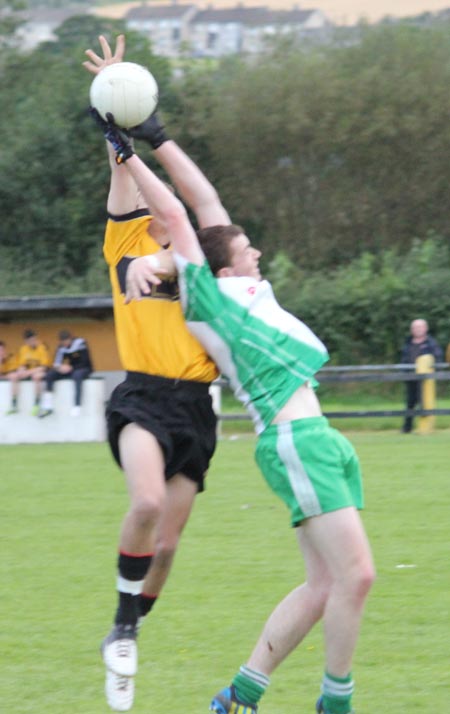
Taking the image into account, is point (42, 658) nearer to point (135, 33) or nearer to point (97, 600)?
point (97, 600)

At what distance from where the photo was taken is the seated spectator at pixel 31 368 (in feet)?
63.1

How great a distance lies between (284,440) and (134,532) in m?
0.89

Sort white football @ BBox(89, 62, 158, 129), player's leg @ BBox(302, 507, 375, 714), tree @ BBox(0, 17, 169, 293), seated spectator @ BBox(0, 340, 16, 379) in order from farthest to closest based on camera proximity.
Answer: tree @ BBox(0, 17, 169, 293)
seated spectator @ BBox(0, 340, 16, 379)
white football @ BBox(89, 62, 158, 129)
player's leg @ BBox(302, 507, 375, 714)

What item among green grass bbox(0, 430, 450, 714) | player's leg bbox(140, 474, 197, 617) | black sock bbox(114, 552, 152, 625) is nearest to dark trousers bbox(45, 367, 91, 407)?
green grass bbox(0, 430, 450, 714)

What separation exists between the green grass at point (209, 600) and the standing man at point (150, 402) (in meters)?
0.53

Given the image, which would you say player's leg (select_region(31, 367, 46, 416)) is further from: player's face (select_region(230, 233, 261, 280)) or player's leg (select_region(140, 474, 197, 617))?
player's face (select_region(230, 233, 261, 280))

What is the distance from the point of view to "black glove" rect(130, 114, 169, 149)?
16.2 ft

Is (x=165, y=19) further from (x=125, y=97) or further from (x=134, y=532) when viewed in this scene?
(x=134, y=532)

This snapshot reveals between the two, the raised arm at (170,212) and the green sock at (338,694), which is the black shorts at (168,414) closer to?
the raised arm at (170,212)

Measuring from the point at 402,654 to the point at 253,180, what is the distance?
104 feet

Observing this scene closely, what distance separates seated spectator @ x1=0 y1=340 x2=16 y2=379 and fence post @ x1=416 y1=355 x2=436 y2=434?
647 centimetres

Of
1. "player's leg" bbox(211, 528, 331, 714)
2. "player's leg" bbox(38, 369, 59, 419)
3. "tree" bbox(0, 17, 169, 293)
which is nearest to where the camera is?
"player's leg" bbox(211, 528, 331, 714)

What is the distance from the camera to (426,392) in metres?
19.4

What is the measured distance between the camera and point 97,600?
7121 mm
